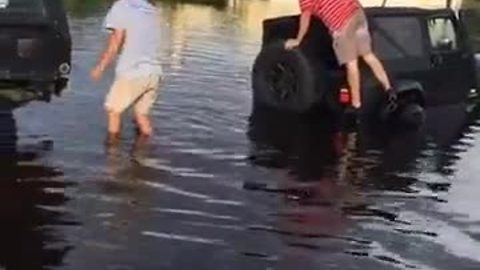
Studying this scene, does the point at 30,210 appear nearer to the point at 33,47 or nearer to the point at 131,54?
the point at 131,54

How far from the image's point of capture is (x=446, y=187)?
1139cm

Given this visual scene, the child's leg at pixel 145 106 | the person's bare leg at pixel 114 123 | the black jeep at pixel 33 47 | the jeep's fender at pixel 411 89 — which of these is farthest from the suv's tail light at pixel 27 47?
the jeep's fender at pixel 411 89

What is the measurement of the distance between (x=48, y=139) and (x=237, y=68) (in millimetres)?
7686

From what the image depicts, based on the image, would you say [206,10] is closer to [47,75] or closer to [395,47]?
[395,47]

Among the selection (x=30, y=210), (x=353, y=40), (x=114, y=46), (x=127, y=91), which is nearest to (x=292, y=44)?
(x=353, y=40)

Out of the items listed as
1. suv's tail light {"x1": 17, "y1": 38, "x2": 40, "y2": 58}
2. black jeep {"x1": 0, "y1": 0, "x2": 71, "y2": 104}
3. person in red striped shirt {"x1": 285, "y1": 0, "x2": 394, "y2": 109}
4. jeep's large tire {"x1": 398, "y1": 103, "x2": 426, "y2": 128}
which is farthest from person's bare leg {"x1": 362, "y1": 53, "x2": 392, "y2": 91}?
suv's tail light {"x1": 17, "y1": 38, "x2": 40, "y2": 58}

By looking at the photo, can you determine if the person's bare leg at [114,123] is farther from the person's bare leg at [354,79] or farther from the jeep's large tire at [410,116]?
the jeep's large tire at [410,116]

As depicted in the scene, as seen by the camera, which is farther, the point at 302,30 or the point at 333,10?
the point at 302,30

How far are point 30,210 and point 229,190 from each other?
1.83 metres

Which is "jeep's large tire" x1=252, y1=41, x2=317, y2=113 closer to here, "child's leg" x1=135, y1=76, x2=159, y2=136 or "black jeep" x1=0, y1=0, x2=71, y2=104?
"child's leg" x1=135, y1=76, x2=159, y2=136

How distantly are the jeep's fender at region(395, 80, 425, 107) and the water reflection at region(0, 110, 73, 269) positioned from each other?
14.1ft

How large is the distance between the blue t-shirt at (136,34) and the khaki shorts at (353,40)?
2.41 metres

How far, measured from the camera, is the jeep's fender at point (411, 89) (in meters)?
14.6

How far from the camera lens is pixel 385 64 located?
14.7 m
